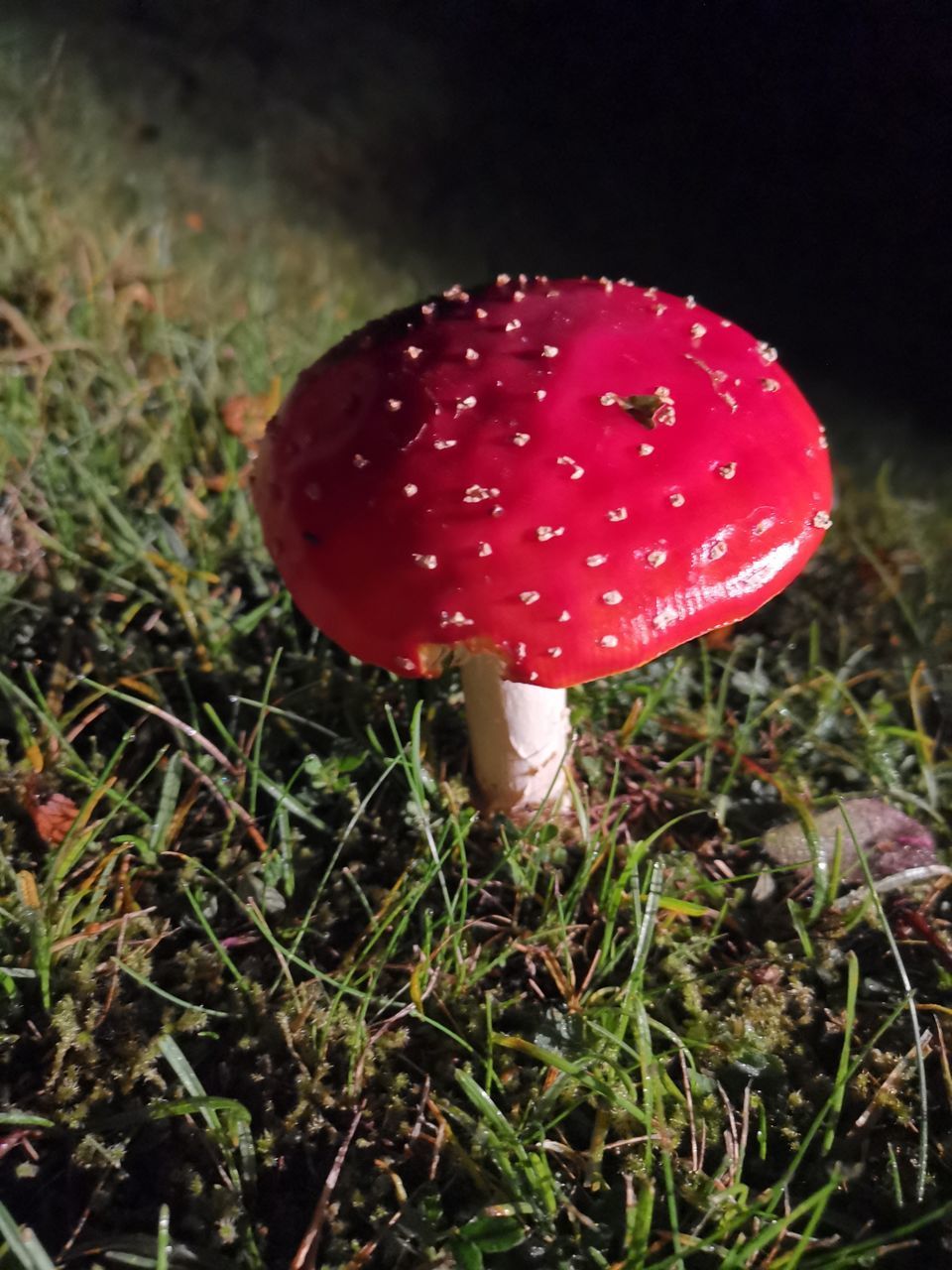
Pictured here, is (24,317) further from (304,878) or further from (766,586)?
(766,586)

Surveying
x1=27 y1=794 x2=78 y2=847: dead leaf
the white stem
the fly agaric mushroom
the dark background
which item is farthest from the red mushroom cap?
the dark background

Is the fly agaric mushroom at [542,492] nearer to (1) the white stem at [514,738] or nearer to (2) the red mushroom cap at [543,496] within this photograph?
(2) the red mushroom cap at [543,496]

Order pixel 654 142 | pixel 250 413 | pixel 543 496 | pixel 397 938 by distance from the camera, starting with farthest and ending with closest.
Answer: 1. pixel 654 142
2. pixel 250 413
3. pixel 397 938
4. pixel 543 496

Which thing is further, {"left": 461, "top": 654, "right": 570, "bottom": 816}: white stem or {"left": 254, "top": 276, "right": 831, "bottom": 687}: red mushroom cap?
{"left": 461, "top": 654, "right": 570, "bottom": 816}: white stem

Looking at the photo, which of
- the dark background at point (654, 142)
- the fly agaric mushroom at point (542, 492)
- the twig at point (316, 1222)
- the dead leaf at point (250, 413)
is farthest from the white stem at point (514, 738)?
the dark background at point (654, 142)

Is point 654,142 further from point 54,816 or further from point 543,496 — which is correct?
point 54,816

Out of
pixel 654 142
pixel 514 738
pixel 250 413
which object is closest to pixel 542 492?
pixel 514 738

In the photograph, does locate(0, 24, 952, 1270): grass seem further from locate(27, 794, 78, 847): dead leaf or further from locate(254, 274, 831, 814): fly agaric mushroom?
locate(254, 274, 831, 814): fly agaric mushroom
